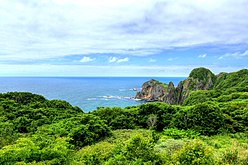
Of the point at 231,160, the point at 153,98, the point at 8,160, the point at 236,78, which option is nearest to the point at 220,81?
the point at 236,78

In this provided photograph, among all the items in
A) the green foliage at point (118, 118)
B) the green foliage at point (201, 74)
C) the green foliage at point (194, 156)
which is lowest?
the green foliage at point (118, 118)

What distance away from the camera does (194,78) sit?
298 feet

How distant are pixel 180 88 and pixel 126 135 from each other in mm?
72443

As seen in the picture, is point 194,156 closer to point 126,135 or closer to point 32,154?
point 32,154

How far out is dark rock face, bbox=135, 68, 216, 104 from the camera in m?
87.1

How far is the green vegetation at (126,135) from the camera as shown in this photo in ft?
32.4

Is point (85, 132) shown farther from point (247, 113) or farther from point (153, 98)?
point (153, 98)

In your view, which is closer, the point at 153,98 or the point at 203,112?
the point at 203,112

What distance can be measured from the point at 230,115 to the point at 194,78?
217ft

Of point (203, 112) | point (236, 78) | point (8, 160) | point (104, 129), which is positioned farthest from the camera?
point (236, 78)

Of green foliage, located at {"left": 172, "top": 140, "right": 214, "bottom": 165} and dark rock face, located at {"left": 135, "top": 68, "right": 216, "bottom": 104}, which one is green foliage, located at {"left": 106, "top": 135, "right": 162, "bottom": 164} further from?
dark rock face, located at {"left": 135, "top": 68, "right": 216, "bottom": 104}

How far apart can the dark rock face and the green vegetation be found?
5803cm

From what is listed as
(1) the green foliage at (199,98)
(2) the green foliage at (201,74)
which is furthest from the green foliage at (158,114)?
(2) the green foliage at (201,74)

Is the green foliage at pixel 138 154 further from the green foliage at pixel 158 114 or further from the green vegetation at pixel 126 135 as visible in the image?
the green foliage at pixel 158 114
